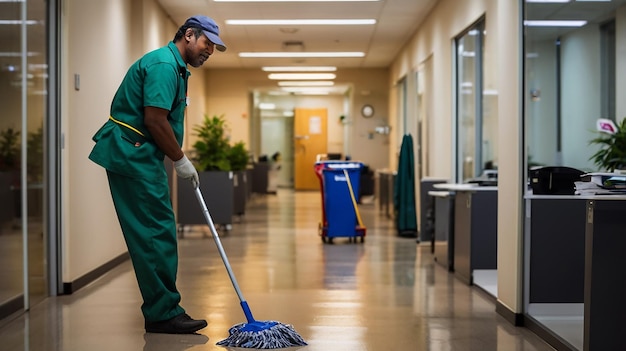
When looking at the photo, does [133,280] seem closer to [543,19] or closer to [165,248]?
[165,248]

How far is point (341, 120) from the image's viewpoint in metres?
23.0

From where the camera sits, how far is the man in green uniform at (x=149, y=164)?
4.03 m

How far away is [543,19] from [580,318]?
4345 mm

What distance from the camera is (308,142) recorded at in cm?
2345

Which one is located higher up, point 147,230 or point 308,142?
point 308,142

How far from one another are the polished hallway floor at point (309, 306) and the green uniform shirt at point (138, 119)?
926mm

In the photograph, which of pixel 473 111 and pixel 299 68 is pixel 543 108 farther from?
pixel 299 68

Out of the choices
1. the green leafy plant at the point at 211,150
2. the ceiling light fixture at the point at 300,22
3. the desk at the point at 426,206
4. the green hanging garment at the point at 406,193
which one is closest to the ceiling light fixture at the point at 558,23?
the desk at the point at 426,206

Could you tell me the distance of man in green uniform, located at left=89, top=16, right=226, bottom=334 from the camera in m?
4.03

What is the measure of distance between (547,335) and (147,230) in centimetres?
220

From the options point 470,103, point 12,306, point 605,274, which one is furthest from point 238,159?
point 605,274

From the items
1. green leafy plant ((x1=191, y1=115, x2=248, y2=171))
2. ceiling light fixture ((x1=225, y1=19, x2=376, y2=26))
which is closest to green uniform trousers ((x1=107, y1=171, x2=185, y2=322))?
green leafy plant ((x1=191, y1=115, x2=248, y2=171))

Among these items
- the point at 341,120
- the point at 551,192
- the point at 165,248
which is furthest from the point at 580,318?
the point at 341,120

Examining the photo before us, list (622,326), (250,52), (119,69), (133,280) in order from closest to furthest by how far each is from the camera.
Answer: (622,326) → (133,280) → (119,69) → (250,52)
